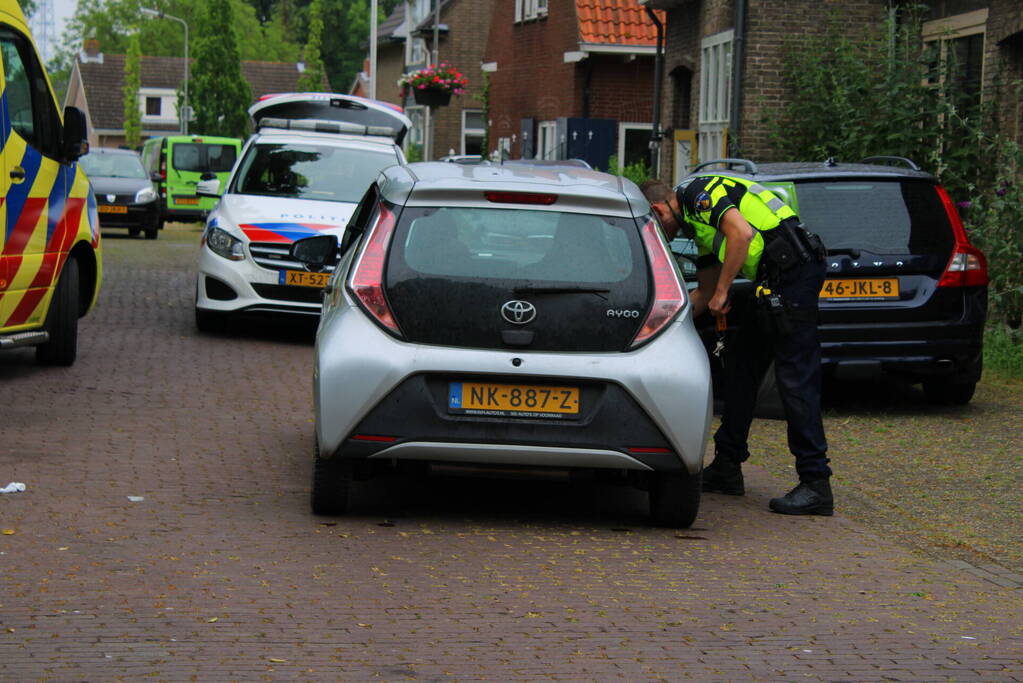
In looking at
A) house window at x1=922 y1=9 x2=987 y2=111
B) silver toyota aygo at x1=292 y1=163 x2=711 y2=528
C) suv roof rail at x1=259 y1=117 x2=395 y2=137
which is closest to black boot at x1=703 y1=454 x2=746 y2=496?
silver toyota aygo at x1=292 y1=163 x2=711 y2=528

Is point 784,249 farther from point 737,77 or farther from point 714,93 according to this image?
point 714,93

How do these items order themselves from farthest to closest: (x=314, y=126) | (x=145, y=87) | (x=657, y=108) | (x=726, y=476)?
(x=145, y=87)
(x=657, y=108)
(x=314, y=126)
(x=726, y=476)

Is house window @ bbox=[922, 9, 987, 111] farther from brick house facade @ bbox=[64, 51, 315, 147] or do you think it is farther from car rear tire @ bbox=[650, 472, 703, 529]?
brick house facade @ bbox=[64, 51, 315, 147]

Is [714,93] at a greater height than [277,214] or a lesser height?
greater

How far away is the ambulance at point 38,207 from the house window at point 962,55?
9745 millimetres

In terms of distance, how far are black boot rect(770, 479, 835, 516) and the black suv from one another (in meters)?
2.58

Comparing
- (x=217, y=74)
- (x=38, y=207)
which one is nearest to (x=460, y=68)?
(x=217, y=74)

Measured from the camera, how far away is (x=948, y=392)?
11273 mm

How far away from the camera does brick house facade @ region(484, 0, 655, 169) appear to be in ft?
106

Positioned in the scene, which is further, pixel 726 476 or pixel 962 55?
pixel 962 55

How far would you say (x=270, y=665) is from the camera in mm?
4961

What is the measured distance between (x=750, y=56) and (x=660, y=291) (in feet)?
48.1

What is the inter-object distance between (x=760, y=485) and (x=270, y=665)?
4.19 metres

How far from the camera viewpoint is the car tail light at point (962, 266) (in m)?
10.5
